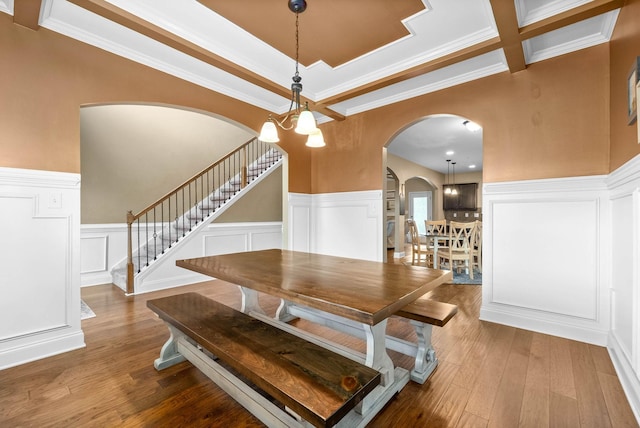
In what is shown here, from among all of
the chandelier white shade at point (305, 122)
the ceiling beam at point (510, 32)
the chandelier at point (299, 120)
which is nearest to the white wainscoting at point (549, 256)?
the ceiling beam at point (510, 32)

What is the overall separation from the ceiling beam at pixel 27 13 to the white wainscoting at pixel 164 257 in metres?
2.96

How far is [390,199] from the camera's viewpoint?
29.0ft

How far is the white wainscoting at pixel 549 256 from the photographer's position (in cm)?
236

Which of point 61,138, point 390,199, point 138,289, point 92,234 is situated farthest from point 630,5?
point 390,199

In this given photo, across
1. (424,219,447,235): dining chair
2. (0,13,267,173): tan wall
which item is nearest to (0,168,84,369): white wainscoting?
(0,13,267,173): tan wall

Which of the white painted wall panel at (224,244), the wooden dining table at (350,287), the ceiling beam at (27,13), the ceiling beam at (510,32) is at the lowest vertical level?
the white painted wall panel at (224,244)

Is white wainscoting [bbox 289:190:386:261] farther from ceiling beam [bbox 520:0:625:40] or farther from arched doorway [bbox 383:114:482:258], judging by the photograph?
ceiling beam [bbox 520:0:625:40]

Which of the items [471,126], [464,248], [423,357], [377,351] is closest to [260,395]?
[377,351]

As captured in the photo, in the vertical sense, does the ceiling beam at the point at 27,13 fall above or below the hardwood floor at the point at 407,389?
above

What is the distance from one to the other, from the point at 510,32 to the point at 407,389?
2.69m

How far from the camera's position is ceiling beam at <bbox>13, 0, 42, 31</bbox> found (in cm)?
186

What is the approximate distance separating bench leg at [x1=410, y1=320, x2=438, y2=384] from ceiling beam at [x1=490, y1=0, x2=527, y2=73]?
7.24 feet

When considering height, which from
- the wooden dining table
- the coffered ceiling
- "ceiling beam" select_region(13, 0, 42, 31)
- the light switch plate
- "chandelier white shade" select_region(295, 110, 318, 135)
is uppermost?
the coffered ceiling

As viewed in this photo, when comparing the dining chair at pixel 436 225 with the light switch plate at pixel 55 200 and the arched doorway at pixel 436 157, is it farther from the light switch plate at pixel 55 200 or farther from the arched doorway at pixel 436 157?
the light switch plate at pixel 55 200
